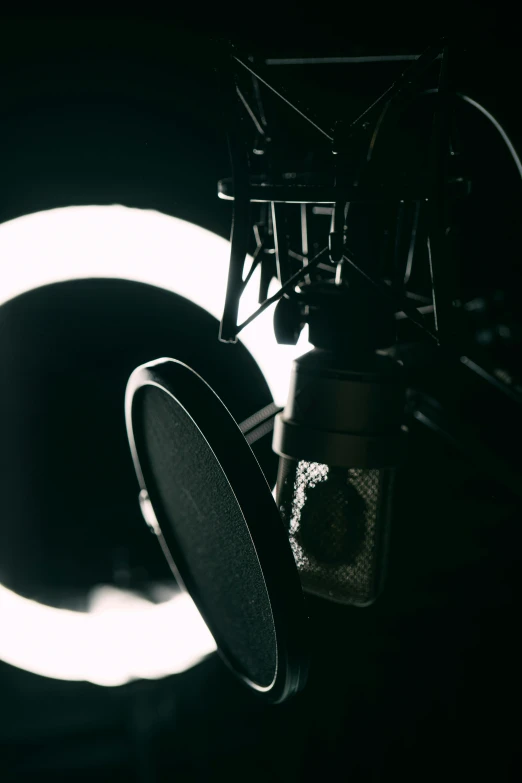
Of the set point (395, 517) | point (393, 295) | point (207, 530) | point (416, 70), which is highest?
point (416, 70)

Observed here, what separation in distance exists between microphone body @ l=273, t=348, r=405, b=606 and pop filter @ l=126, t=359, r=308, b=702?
10 centimetres

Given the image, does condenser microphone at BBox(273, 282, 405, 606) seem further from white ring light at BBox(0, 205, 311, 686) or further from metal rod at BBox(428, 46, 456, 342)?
white ring light at BBox(0, 205, 311, 686)

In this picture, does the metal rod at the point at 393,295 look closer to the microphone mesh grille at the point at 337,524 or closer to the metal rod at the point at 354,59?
the microphone mesh grille at the point at 337,524

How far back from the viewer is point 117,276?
1.32 m

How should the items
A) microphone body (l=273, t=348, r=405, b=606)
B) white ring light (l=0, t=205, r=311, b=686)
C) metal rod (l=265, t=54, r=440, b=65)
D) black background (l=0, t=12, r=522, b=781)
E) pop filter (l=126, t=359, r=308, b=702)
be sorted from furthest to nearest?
black background (l=0, t=12, r=522, b=781) < white ring light (l=0, t=205, r=311, b=686) < metal rod (l=265, t=54, r=440, b=65) < microphone body (l=273, t=348, r=405, b=606) < pop filter (l=126, t=359, r=308, b=702)

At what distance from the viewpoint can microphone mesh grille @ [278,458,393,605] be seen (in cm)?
77

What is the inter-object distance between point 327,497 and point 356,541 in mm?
64

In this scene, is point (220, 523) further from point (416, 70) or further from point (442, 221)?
point (416, 70)

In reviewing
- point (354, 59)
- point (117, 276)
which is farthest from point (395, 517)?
point (354, 59)

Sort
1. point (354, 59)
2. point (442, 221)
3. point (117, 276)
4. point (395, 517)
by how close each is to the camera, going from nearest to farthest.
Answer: point (442, 221) → point (354, 59) → point (117, 276) → point (395, 517)

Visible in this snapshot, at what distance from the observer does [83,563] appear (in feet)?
5.91

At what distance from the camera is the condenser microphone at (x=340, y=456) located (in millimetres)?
716

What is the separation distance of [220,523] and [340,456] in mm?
155

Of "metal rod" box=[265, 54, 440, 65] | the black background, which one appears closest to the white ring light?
the black background
